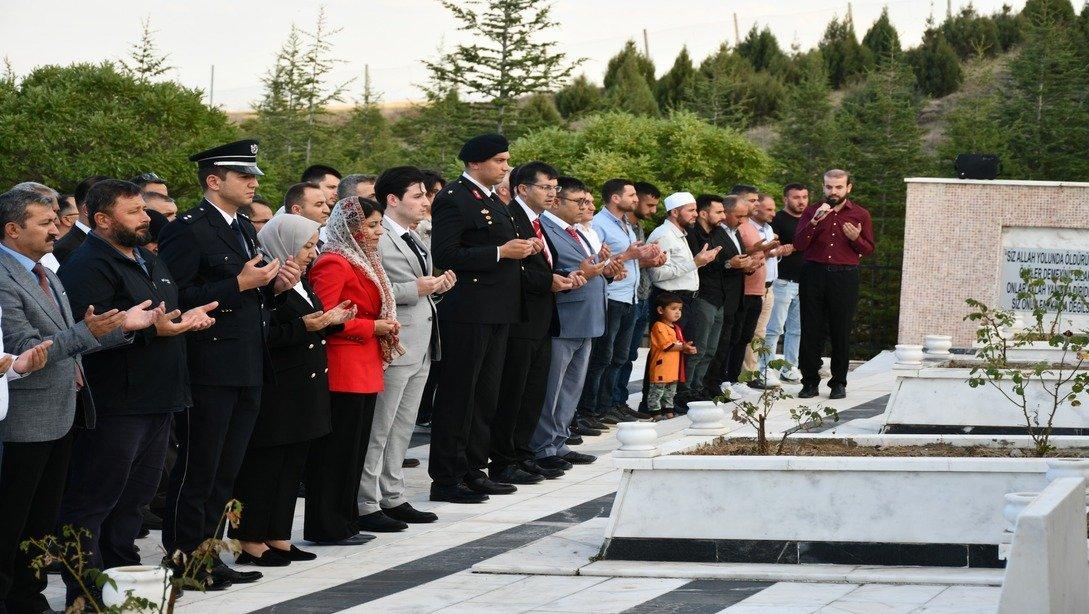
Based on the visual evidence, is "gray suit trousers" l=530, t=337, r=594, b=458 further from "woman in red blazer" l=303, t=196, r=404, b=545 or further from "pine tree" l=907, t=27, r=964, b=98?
"pine tree" l=907, t=27, r=964, b=98

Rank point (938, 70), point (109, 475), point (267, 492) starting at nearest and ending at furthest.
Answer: point (109, 475), point (267, 492), point (938, 70)

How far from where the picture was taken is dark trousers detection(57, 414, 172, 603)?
18.7ft

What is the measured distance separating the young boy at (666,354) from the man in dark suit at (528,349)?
2.57 m

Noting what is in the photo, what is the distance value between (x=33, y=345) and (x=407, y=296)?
8.54ft

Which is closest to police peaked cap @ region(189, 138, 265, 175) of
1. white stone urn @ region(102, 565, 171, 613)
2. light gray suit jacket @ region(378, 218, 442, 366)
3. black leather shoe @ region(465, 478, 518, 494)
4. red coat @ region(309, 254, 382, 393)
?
red coat @ region(309, 254, 382, 393)

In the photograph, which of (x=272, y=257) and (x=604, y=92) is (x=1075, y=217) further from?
(x=604, y=92)

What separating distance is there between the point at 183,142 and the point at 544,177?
51.8 ft

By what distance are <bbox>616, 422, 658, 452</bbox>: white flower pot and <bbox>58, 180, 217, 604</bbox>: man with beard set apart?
1976 mm

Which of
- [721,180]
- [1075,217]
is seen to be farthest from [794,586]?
[721,180]

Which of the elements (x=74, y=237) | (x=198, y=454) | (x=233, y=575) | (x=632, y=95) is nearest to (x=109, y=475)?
(x=198, y=454)

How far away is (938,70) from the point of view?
44.0 m

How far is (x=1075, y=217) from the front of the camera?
17.3m

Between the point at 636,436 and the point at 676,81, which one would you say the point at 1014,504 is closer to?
the point at 636,436

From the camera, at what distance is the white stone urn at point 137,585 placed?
4.51 metres
